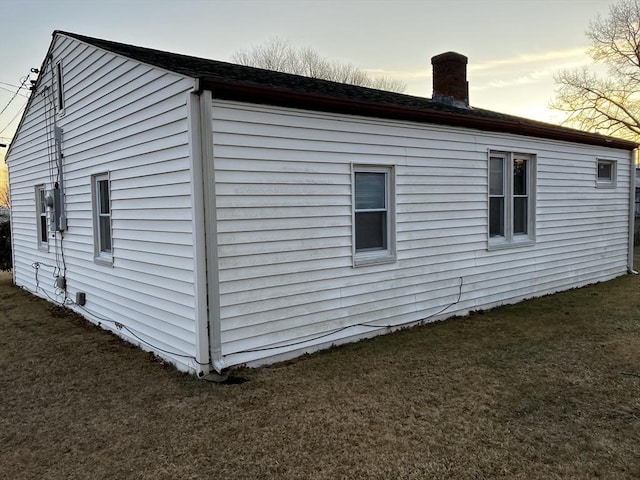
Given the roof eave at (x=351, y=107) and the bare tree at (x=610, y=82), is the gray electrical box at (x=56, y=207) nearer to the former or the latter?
the roof eave at (x=351, y=107)

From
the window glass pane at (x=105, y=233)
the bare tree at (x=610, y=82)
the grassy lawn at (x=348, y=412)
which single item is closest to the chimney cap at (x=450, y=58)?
the grassy lawn at (x=348, y=412)

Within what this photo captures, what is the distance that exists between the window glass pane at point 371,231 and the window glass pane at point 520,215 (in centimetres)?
334

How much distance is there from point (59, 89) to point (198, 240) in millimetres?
5438

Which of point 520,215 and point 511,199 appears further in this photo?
point 520,215

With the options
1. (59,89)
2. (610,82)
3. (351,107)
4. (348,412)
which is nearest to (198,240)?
(348,412)

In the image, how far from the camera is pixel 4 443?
3.59 meters

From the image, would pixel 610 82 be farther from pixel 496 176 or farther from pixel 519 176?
pixel 496 176

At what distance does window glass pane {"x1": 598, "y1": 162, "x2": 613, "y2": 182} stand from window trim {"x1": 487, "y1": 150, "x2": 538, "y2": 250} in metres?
3.13

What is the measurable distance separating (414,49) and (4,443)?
598 inches

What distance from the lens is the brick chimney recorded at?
34.9 feet

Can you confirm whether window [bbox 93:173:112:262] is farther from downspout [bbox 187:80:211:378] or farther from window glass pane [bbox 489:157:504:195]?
window glass pane [bbox 489:157:504:195]

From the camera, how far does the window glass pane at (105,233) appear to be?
6.94 metres

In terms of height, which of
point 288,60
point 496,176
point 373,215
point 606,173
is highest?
point 288,60

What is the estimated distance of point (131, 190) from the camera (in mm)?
5922
